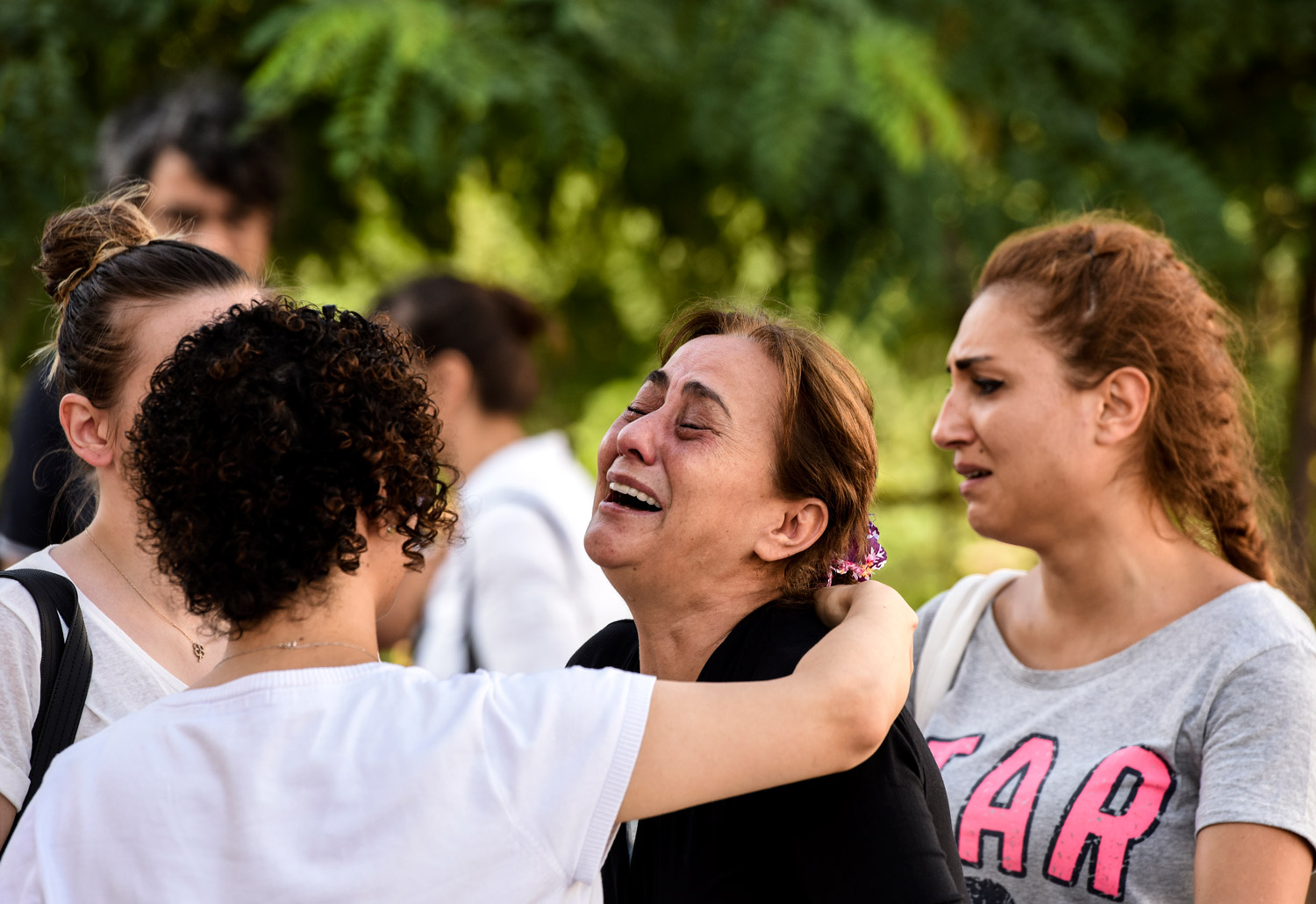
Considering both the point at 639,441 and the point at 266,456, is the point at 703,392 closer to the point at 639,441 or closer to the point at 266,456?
the point at 639,441

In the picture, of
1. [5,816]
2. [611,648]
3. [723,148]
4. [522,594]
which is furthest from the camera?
[723,148]

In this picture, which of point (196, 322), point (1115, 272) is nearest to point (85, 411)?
point (196, 322)

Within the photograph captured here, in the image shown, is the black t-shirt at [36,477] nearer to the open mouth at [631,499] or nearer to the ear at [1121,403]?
the open mouth at [631,499]

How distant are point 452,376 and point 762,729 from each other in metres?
2.78

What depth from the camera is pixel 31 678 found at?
1714 millimetres

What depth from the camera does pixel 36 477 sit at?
2773 millimetres

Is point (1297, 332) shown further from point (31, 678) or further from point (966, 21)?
point (31, 678)

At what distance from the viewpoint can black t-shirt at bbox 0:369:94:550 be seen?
274 cm

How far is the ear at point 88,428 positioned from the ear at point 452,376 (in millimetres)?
2080

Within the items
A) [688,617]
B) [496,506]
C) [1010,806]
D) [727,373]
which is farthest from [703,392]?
[496,506]

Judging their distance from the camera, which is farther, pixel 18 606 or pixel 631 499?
pixel 631 499

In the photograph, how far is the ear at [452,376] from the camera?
4.06 meters

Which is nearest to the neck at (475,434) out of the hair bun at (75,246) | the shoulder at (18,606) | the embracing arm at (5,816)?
the hair bun at (75,246)

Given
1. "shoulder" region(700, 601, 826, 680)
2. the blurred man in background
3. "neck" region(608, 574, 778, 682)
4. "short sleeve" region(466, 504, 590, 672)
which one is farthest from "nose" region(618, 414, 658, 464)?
the blurred man in background
